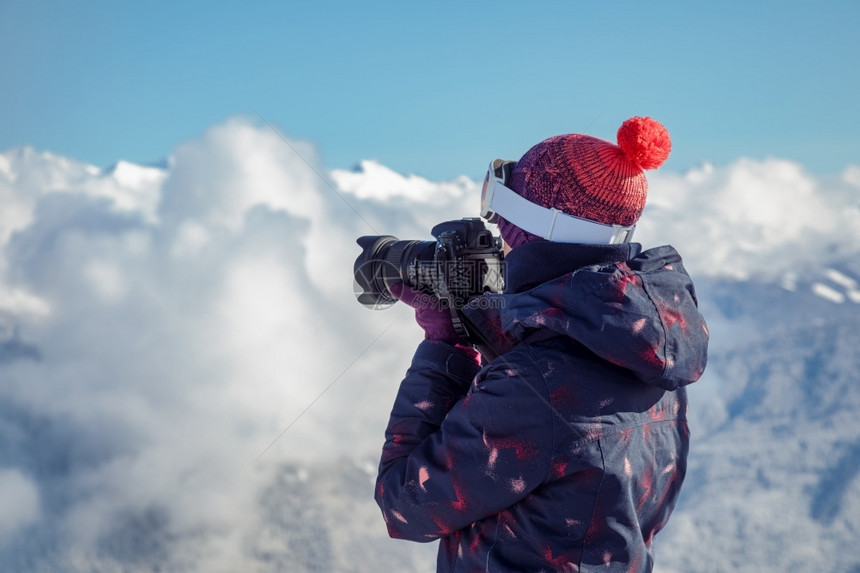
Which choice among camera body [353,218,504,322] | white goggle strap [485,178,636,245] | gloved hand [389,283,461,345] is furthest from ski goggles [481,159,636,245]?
gloved hand [389,283,461,345]

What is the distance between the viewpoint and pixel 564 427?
53.6 inches

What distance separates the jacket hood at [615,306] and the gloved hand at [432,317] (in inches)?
9.7

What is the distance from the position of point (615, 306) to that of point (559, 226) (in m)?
0.31

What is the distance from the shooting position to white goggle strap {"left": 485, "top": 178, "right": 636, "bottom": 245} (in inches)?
61.6

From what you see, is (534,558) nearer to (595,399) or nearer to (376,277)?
(595,399)

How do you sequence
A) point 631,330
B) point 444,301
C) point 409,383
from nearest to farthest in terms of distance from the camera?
point 631,330, point 409,383, point 444,301

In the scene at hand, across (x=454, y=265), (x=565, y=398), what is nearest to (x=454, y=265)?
(x=454, y=265)

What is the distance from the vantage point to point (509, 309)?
4.74 feet

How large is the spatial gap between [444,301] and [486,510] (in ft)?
1.92

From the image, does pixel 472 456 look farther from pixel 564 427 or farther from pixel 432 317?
pixel 432 317

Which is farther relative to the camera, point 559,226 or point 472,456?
point 559,226

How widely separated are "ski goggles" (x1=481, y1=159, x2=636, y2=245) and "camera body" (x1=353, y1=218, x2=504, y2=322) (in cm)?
14

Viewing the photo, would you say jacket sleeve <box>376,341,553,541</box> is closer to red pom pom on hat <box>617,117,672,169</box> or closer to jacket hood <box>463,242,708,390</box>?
jacket hood <box>463,242,708,390</box>

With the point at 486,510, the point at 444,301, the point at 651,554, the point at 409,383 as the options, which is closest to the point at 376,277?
the point at 444,301
